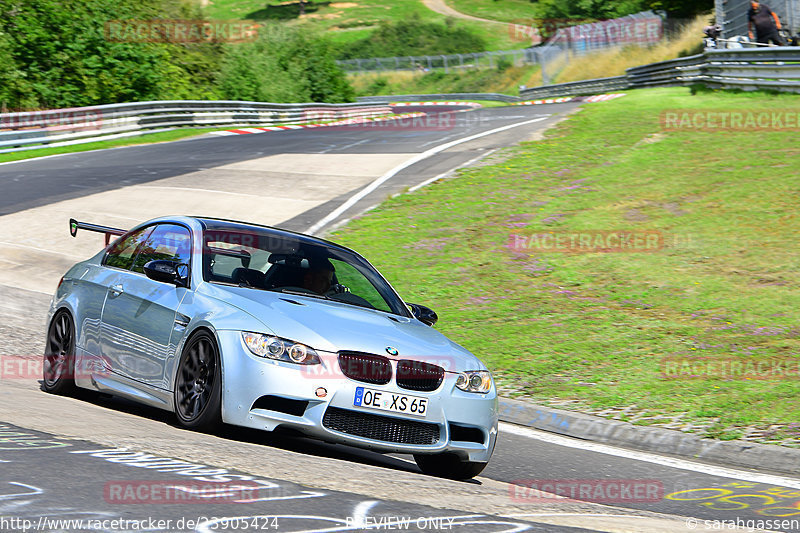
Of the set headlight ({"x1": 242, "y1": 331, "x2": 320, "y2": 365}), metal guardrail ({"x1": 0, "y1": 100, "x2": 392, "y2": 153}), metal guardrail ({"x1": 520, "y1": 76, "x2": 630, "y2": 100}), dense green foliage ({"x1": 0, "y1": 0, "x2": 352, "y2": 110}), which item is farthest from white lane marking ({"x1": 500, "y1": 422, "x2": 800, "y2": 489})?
metal guardrail ({"x1": 520, "y1": 76, "x2": 630, "y2": 100})

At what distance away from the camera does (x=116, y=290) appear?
7.62 meters

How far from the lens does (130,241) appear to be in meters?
8.09

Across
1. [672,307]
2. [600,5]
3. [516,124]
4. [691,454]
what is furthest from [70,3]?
[600,5]

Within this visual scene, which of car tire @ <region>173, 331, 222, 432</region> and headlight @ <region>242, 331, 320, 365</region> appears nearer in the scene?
headlight @ <region>242, 331, 320, 365</region>

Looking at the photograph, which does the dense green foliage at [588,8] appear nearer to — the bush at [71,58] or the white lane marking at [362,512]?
the bush at [71,58]

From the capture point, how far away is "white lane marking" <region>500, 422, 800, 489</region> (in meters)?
6.98

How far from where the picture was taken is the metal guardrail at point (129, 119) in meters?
28.1

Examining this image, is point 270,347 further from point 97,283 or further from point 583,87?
point 583,87

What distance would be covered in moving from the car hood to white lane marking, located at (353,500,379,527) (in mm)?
1517

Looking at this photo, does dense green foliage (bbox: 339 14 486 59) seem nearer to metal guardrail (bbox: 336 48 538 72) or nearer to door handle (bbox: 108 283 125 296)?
metal guardrail (bbox: 336 48 538 72)

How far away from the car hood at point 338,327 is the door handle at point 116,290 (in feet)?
3.36

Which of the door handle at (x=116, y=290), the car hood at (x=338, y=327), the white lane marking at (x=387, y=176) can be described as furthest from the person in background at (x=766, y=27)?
the door handle at (x=116, y=290)

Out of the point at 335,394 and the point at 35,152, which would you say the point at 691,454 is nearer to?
the point at 335,394

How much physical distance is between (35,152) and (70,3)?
11.3 metres
